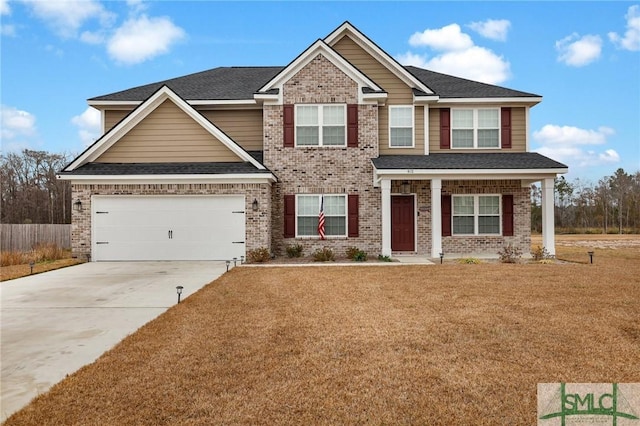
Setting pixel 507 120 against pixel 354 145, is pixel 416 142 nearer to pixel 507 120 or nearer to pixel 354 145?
pixel 354 145

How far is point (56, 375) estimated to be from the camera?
15.3 feet

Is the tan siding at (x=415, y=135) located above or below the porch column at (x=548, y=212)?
above

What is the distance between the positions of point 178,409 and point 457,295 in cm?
638

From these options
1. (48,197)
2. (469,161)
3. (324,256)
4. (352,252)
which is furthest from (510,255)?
(48,197)

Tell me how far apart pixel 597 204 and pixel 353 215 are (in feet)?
136

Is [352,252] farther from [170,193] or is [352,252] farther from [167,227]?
[170,193]

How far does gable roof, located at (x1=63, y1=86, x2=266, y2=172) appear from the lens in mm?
15558

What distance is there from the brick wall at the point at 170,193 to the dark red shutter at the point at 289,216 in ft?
4.47

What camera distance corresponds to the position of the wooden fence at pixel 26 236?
1898cm

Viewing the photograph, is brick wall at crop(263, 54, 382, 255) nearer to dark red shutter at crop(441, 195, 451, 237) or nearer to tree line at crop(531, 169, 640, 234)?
dark red shutter at crop(441, 195, 451, 237)

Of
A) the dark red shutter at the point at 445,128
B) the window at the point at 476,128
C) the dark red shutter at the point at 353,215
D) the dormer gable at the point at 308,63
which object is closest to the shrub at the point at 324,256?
the dark red shutter at the point at 353,215

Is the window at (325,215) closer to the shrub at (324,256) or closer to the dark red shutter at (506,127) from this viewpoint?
the shrub at (324,256)

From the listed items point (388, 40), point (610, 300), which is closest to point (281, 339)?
point (610, 300)

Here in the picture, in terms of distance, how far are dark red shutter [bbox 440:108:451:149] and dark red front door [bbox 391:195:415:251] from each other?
2.65m
